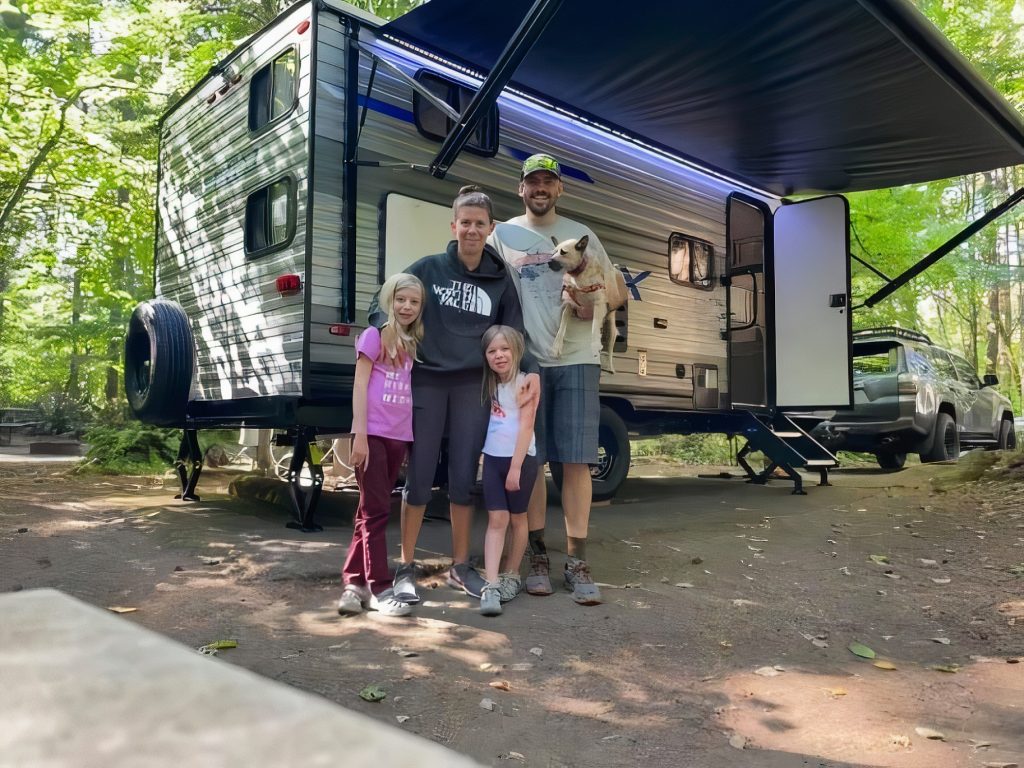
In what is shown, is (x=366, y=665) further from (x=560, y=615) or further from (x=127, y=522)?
(x=127, y=522)

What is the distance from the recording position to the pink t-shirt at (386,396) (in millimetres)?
3576

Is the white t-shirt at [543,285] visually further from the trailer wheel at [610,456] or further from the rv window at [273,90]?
the trailer wheel at [610,456]

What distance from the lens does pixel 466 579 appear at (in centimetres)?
383

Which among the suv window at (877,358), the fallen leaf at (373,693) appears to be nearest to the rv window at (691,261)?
the suv window at (877,358)

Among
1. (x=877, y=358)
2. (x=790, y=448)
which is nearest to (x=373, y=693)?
(x=790, y=448)

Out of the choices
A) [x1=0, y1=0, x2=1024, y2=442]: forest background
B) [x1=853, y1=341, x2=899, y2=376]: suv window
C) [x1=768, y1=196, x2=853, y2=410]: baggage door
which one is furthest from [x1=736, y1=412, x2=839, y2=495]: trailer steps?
[x1=0, y1=0, x2=1024, y2=442]: forest background

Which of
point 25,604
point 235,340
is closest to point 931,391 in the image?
point 235,340

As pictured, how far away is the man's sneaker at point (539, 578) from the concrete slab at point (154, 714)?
3.54m

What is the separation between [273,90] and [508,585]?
12.7ft

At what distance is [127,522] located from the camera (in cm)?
542

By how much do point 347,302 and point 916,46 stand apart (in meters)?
3.86

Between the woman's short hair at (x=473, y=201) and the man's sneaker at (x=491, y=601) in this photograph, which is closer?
the man's sneaker at (x=491, y=601)

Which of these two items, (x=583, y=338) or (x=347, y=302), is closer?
(x=583, y=338)

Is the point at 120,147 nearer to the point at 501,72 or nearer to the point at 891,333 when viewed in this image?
the point at 501,72
